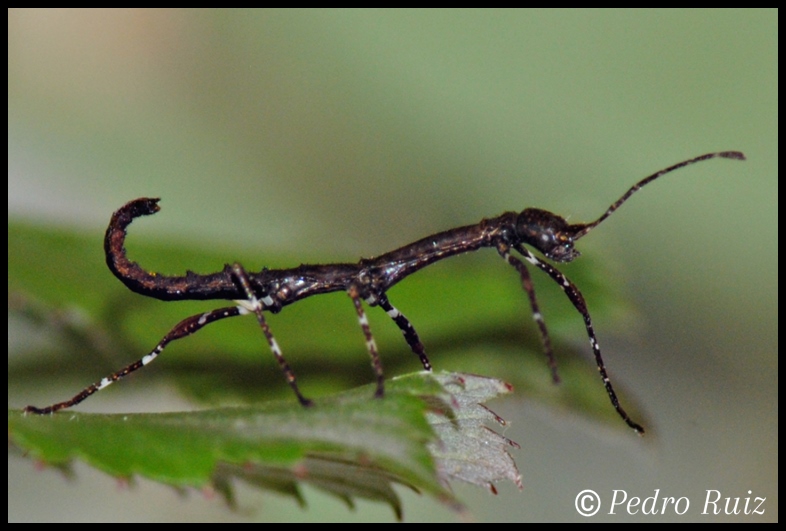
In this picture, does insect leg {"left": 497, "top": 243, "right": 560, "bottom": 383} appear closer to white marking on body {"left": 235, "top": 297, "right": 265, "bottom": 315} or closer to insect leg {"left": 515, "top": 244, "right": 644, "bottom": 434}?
insect leg {"left": 515, "top": 244, "right": 644, "bottom": 434}

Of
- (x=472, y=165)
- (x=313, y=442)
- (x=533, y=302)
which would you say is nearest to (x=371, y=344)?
(x=533, y=302)

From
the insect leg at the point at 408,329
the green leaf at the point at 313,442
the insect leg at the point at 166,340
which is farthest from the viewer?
the insect leg at the point at 408,329

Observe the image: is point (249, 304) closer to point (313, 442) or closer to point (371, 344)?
point (371, 344)

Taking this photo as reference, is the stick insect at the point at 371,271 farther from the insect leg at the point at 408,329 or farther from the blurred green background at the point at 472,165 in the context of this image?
the blurred green background at the point at 472,165

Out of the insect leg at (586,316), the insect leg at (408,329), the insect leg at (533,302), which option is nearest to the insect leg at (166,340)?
the insect leg at (408,329)

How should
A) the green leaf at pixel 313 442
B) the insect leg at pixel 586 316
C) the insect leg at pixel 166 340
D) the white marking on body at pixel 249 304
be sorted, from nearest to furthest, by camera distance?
the green leaf at pixel 313 442
the insect leg at pixel 166 340
the white marking on body at pixel 249 304
the insect leg at pixel 586 316

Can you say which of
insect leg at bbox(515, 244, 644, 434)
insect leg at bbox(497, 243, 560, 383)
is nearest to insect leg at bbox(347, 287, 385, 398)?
insect leg at bbox(497, 243, 560, 383)
